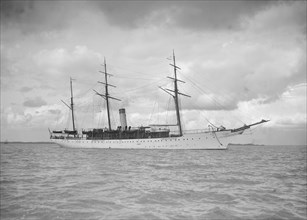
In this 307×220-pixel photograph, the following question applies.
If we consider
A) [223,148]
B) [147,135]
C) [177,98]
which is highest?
[177,98]

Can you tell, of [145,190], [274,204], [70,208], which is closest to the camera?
[70,208]

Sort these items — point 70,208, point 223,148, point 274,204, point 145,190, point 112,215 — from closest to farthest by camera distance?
point 112,215, point 70,208, point 274,204, point 145,190, point 223,148

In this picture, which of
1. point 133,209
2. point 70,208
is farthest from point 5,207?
point 133,209

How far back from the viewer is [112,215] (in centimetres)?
643

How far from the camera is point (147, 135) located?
169 feet

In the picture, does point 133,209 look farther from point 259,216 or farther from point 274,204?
point 274,204

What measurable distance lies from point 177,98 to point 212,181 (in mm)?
40322

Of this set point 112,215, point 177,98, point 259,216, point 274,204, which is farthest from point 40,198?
point 177,98

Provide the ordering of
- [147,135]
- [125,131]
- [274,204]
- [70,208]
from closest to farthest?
[70,208], [274,204], [147,135], [125,131]

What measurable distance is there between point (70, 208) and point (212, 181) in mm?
A: 6978

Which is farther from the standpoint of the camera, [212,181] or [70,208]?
[212,181]

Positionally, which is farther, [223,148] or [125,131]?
[125,131]

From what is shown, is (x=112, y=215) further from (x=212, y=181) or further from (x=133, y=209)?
(x=212, y=181)

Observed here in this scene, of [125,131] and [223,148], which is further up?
[125,131]
